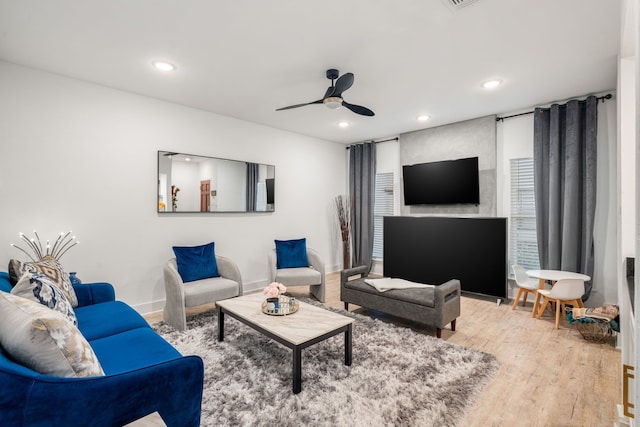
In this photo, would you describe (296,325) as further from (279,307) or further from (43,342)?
(43,342)

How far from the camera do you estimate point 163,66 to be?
2.91m

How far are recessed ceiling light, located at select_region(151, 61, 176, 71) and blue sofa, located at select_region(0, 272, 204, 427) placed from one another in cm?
214

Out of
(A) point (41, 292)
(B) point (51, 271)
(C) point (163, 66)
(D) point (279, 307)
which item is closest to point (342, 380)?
(D) point (279, 307)

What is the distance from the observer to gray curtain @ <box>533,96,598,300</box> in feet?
11.6

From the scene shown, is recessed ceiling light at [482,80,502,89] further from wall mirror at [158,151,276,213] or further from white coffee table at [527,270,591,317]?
wall mirror at [158,151,276,213]

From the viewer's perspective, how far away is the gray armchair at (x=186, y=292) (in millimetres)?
3117

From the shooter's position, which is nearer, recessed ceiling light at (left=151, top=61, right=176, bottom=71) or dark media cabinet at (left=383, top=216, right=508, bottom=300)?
recessed ceiling light at (left=151, top=61, right=176, bottom=71)

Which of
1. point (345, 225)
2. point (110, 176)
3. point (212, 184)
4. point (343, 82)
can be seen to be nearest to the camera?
point (343, 82)

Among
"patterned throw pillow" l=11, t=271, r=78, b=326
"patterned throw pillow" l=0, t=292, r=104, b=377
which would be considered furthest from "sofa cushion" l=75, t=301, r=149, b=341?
"patterned throw pillow" l=0, t=292, r=104, b=377

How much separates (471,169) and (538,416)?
338 centimetres

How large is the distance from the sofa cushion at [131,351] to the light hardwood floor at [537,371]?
5.72 ft

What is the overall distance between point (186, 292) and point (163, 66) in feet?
7.41

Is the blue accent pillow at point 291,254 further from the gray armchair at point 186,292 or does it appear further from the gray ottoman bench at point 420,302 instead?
the gray ottoman bench at point 420,302

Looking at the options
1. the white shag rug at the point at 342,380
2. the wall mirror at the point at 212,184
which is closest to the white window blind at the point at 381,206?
the wall mirror at the point at 212,184
